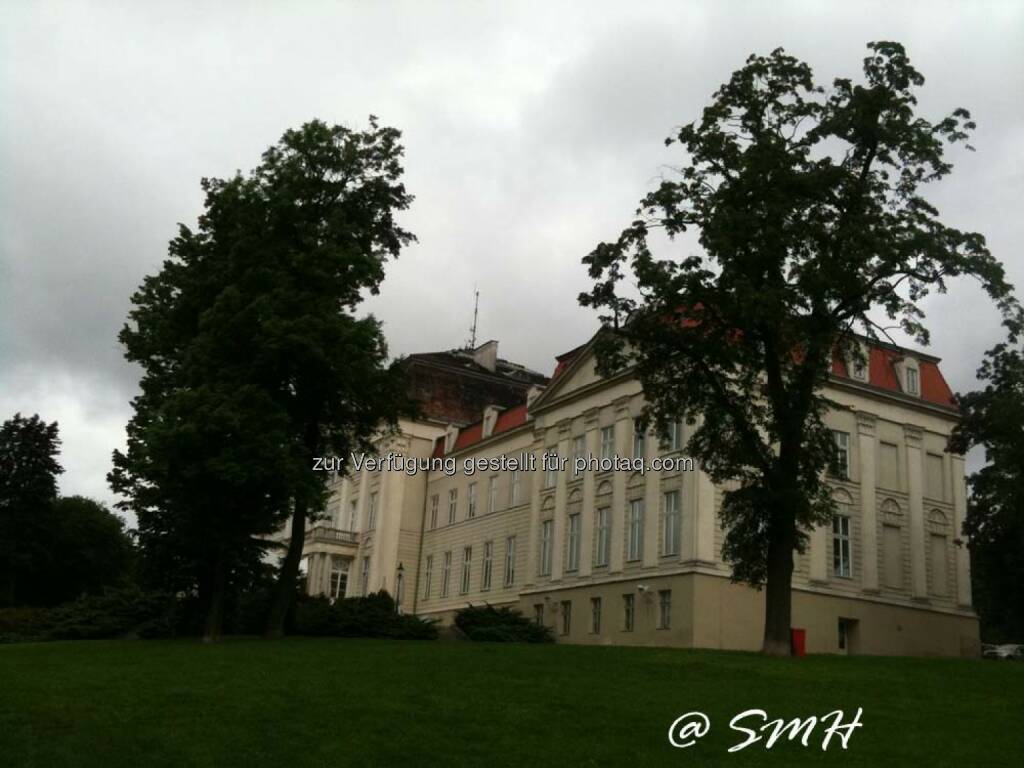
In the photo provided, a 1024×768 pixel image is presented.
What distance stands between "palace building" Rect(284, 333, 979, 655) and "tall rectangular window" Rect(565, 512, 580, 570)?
88mm

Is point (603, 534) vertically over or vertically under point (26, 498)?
under

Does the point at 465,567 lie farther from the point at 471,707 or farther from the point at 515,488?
the point at 471,707

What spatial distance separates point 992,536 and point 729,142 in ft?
67.8

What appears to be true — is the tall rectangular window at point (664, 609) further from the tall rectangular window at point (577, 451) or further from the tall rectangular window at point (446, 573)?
the tall rectangular window at point (446, 573)

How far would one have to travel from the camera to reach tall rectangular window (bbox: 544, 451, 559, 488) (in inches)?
2035

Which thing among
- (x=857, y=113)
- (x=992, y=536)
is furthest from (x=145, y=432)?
(x=992, y=536)

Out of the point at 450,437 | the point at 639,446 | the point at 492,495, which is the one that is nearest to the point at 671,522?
the point at 639,446

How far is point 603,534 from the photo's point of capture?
46875 millimetres

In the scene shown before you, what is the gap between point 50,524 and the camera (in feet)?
232

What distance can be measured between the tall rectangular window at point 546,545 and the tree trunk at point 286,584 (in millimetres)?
17248

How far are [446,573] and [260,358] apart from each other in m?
30.7

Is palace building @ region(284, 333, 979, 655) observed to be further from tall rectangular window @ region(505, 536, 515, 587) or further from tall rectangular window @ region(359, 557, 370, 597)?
tall rectangular window @ region(359, 557, 370, 597)

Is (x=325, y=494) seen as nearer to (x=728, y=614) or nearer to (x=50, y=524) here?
(x=728, y=614)

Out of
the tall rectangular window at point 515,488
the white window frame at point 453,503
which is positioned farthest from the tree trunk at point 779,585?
the white window frame at point 453,503
